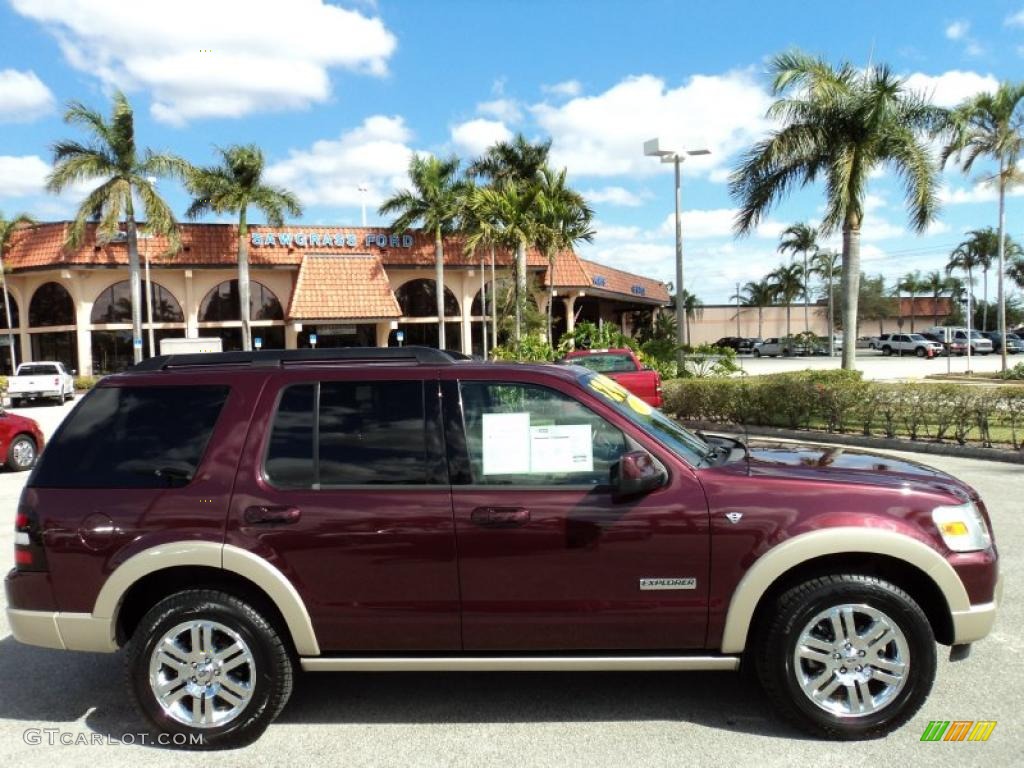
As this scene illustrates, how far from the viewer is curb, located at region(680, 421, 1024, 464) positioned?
37.3 feet

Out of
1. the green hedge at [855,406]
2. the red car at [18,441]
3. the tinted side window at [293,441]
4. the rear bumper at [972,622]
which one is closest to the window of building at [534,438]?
the tinted side window at [293,441]

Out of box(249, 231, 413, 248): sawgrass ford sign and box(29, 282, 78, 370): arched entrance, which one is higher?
box(249, 231, 413, 248): sawgrass ford sign

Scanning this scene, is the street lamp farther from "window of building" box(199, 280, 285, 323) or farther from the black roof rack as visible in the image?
"window of building" box(199, 280, 285, 323)

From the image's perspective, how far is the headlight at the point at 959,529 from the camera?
11.4 ft

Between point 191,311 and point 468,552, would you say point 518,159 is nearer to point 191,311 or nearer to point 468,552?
point 191,311

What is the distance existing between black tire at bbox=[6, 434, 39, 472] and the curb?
1143cm

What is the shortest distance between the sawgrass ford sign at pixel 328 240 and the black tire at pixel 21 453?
2499cm

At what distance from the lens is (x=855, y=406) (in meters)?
13.6

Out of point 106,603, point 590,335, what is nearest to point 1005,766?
point 106,603

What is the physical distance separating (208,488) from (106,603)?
0.70 meters

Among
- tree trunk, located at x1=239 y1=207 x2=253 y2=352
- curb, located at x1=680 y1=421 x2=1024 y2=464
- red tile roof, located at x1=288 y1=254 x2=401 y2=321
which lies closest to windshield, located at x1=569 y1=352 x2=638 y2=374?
curb, located at x1=680 y1=421 x2=1024 y2=464

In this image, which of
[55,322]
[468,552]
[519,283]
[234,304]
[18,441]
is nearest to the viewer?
[468,552]

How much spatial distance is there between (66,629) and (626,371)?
1225 centimetres

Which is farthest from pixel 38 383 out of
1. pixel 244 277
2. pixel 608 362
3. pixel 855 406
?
Answer: pixel 855 406
